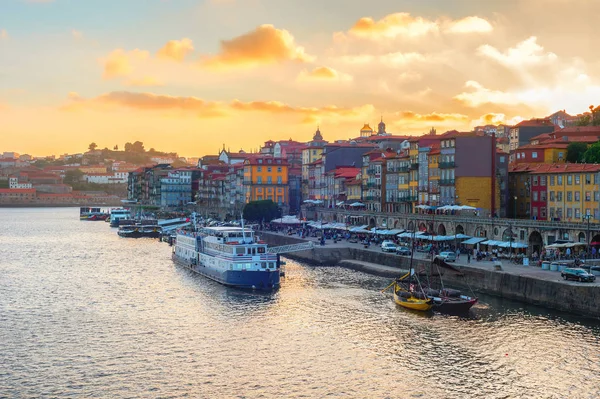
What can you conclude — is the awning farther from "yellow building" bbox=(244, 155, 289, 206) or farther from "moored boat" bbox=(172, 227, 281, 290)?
"yellow building" bbox=(244, 155, 289, 206)

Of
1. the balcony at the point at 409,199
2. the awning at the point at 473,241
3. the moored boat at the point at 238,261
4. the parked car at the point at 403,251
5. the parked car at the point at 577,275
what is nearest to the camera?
the parked car at the point at 577,275

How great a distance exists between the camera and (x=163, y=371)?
1706 inches

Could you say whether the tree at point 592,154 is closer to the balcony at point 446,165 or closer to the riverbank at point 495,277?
the balcony at point 446,165

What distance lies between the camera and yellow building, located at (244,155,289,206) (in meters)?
162

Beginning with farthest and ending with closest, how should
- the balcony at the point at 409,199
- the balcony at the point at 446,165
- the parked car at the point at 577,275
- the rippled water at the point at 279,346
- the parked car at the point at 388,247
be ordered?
1. the balcony at the point at 409,199
2. the balcony at the point at 446,165
3. the parked car at the point at 388,247
4. the parked car at the point at 577,275
5. the rippled water at the point at 279,346

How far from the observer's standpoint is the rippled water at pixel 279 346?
4050 cm

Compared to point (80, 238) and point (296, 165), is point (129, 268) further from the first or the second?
point (296, 165)

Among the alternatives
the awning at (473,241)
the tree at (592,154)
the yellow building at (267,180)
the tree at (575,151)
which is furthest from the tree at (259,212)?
the awning at (473,241)

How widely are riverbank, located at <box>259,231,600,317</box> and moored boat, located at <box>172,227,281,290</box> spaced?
12.1 metres

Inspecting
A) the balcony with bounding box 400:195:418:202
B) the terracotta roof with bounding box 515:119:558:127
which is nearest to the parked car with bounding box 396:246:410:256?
the balcony with bounding box 400:195:418:202

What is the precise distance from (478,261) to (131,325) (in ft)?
104

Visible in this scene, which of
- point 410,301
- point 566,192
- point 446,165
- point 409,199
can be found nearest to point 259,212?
point 409,199

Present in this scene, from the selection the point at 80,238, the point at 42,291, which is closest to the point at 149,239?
the point at 80,238

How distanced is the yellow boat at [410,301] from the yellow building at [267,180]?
102 metres
